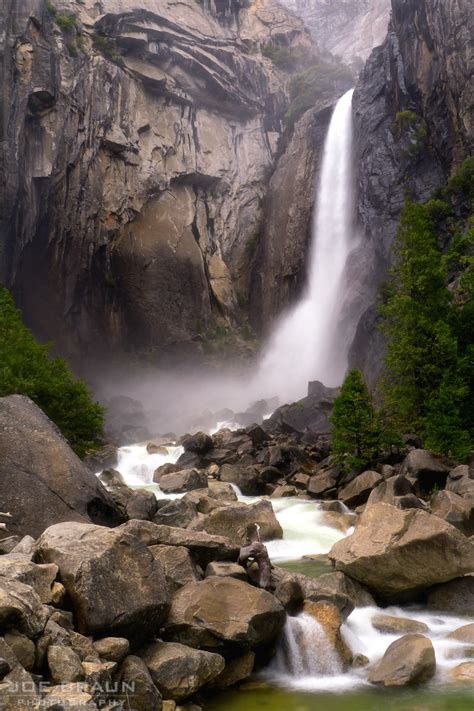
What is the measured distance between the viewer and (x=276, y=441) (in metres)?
29.3

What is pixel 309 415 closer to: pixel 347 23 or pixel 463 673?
pixel 463 673

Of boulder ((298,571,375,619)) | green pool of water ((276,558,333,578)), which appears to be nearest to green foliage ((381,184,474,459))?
green pool of water ((276,558,333,578))

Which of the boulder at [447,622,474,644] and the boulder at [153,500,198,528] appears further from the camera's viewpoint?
the boulder at [153,500,198,528]

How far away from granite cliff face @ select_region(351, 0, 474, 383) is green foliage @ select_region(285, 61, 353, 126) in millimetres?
14172

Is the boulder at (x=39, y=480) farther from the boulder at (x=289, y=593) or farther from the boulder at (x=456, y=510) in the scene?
the boulder at (x=456, y=510)

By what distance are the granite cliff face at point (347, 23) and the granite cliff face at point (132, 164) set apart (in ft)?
119

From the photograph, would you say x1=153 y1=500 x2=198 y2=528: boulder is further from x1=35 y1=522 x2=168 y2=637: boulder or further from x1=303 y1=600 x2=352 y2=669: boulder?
x1=35 y1=522 x2=168 y2=637: boulder

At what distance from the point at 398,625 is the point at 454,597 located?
1414 mm

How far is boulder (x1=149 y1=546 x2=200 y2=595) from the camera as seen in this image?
8.40 meters

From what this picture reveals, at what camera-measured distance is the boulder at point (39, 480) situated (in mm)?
10398

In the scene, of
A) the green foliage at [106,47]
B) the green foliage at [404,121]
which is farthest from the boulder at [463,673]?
the green foliage at [106,47]

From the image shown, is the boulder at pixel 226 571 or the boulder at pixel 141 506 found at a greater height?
the boulder at pixel 226 571

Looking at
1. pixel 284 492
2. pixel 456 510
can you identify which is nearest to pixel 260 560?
pixel 456 510

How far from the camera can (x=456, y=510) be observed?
41.2ft
